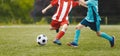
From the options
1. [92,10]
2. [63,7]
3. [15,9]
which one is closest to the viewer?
[92,10]

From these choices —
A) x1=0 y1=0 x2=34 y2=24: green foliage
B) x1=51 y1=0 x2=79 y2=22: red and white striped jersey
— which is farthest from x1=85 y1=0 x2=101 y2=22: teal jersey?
x1=0 y1=0 x2=34 y2=24: green foliage

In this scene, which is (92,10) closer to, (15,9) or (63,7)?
(63,7)

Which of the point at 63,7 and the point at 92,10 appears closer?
the point at 92,10

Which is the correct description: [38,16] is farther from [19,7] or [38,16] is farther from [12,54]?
[12,54]

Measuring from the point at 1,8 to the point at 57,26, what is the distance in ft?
199

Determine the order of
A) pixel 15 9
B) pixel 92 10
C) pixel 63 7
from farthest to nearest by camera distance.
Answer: pixel 15 9 → pixel 63 7 → pixel 92 10

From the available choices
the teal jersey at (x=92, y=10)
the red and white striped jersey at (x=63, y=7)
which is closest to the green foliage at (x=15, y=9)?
the red and white striped jersey at (x=63, y=7)

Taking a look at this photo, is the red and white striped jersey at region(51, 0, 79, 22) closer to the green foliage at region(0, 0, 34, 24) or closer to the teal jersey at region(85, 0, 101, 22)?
the teal jersey at region(85, 0, 101, 22)

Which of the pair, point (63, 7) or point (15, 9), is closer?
point (63, 7)

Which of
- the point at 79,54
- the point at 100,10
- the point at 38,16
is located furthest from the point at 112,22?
the point at 79,54

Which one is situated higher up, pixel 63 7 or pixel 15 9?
pixel 63 7

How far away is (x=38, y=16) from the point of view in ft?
201

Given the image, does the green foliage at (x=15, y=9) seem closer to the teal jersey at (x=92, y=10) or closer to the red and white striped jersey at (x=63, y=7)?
the red and white striped jersey at (x=63, y=7)

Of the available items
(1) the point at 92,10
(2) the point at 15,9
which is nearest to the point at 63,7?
(1) the point at 92,10
